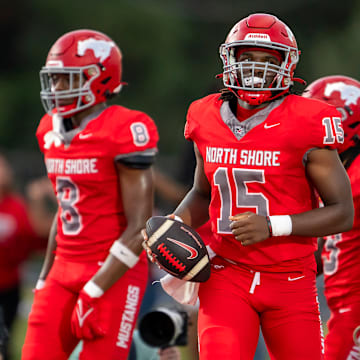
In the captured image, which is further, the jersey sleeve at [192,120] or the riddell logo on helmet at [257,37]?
the jersey sleeve at [192,120]

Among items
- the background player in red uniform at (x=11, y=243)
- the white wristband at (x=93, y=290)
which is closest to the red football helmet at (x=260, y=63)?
the white wristband at (x=93, y=290)

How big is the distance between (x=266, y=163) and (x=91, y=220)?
3.67 ft

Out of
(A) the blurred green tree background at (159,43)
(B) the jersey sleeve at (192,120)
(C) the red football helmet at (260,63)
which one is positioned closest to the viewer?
(C) the red football helmet at (260,63)

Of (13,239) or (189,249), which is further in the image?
(13,239)

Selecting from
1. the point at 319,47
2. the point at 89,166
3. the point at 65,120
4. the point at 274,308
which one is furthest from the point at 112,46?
the point at 319,47

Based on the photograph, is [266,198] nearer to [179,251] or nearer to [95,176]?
[179,251]

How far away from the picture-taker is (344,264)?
159 inches

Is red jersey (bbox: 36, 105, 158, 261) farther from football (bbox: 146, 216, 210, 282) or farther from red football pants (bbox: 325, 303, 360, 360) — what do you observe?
red football pants (bbox: 325, 303, 360, 360)

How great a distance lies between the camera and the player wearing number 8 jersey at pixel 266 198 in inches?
126

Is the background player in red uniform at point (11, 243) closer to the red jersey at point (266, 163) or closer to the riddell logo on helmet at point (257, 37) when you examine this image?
the red jersey at point (266, 163)

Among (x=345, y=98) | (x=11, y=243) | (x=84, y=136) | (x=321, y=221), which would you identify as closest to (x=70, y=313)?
(x=84, y=136)

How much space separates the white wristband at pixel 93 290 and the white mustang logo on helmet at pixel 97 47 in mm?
1231

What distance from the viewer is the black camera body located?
4297mm

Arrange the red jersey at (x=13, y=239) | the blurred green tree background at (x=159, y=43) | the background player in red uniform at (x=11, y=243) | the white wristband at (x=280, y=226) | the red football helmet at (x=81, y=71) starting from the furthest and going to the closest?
1. the blurred green tree background at (x=159, y=43)
2. the red jersey at (x=13, y=239)
3. the background player in red uniform at (x=11, y=243)
4. the red football helmet at (x=81, y=71)
5. the white wristband at (x=280, y=226)
